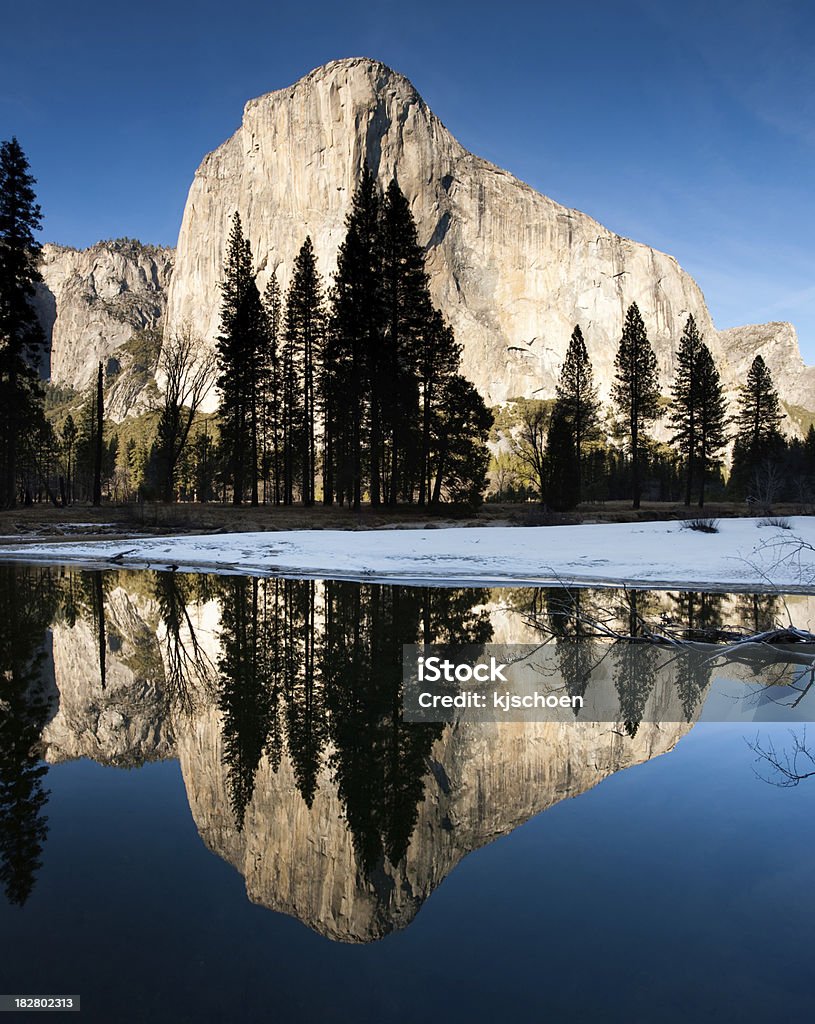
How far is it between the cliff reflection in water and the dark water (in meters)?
0.02

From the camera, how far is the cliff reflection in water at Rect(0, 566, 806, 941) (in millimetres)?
2713

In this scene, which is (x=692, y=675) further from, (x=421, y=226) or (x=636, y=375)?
(x=421, y=226)

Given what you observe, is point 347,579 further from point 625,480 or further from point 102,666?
point 625,480

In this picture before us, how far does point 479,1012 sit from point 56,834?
2144 mm

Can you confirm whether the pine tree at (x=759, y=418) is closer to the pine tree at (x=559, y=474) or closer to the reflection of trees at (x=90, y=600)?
the pine tree at (x=559, y=474)

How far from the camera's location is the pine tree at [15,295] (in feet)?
92.3

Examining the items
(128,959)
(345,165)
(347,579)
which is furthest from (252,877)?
(345,165)

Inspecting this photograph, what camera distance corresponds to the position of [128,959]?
6.70ft

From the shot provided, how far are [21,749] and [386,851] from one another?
2.60 m

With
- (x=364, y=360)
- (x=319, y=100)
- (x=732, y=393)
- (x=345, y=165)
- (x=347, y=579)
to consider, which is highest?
(x=319, y=100)

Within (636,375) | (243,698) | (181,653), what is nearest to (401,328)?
(636,375)

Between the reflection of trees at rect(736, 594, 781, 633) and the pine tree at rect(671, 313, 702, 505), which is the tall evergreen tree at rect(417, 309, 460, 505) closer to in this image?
the reflection of trees at rect(736, 594, 781, 633)

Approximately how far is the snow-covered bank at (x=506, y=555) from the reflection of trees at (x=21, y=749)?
708cm

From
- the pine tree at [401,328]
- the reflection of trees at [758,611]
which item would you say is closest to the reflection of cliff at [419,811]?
the reflection of trees at [758,611]
